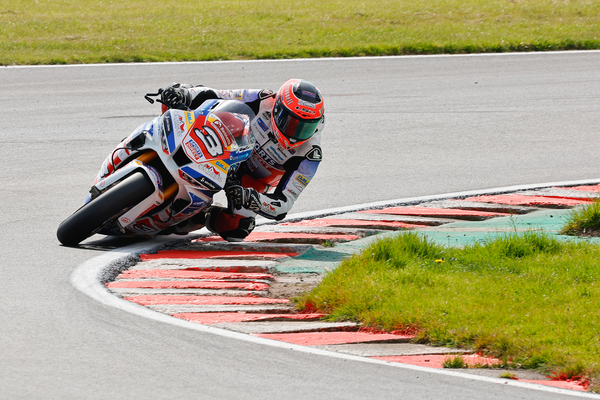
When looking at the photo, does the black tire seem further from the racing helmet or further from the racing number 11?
the racing helmet

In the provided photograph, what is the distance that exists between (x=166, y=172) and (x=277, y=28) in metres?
12.7

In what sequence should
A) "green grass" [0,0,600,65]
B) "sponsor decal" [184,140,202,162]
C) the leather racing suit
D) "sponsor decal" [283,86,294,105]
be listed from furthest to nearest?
"green grass" [0,0,600,65], the leather racing suit, "sponsor decal" [283,86,294,105], "sponsor decal" [184,140,202,162]

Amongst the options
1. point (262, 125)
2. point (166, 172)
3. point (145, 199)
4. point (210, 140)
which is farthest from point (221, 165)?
point (262, 125)

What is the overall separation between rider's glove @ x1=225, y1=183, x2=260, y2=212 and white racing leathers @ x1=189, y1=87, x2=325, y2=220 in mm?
216

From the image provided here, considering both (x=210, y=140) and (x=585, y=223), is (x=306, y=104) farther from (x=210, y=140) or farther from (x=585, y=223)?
(x=585, y=223)

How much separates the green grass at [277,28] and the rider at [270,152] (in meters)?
8.74

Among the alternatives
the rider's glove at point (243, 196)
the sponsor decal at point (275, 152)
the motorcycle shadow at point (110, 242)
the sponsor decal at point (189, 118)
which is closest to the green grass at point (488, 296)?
the rider's glove at point (243, 196)

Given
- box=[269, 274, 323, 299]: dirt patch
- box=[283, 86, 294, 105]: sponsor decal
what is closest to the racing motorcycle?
box=[283, 86, 294, 105]: sponsor decal

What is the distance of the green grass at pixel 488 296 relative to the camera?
16.5 feet

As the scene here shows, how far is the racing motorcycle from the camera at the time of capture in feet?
22.7

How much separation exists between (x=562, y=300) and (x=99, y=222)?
3.57m

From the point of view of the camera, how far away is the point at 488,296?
228 inches

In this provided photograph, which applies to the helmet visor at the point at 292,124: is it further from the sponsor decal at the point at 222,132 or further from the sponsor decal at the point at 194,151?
the sponsor decal at the point at 194,151

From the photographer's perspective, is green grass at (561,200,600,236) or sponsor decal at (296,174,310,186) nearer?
sponsor decal at (296,174,310,186)
